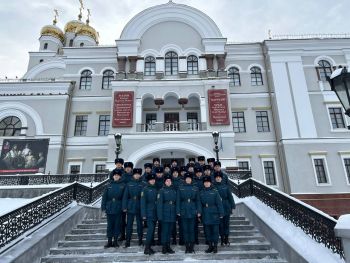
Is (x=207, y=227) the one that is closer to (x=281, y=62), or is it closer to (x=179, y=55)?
(x=179, y=55)

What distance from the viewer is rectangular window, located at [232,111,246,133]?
63.6ft

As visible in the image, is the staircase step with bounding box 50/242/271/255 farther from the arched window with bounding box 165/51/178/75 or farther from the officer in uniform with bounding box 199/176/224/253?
the arched window with bounding box 165/51/178/75

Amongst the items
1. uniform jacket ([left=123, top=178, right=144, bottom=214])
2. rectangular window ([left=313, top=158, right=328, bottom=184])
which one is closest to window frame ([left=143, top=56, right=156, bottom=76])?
rectangular window ([left=313, top=158, right=328, bottom=184])

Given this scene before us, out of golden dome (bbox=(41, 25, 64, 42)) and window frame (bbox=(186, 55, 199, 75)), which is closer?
window frame (bbox=(186, 55, 199, 75))

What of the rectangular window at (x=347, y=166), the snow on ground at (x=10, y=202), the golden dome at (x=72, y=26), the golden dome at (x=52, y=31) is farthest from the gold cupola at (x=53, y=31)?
the rectangular window at (x=347, y=166)

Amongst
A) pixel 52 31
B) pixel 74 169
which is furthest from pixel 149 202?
pixel 52 31

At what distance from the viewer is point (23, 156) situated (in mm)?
18062

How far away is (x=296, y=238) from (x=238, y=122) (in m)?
14.6

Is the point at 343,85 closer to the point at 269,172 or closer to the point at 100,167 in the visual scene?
the point at 269,172

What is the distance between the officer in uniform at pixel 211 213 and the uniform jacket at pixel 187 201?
0.15 metres

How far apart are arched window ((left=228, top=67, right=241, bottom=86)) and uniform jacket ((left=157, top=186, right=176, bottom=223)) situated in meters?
15.9

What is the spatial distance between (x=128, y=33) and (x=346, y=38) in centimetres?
1673

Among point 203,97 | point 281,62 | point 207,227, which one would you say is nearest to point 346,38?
point 281,62

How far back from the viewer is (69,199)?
8297mm
